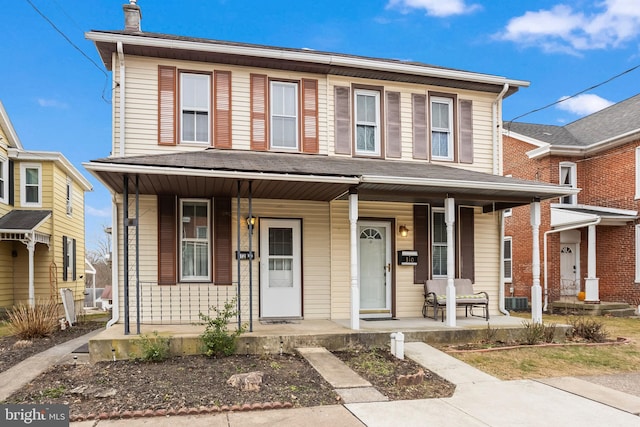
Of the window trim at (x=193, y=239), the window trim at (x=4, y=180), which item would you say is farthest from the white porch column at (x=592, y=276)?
the window trim at (x=4, y=180)

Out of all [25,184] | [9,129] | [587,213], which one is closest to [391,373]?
[587,213]

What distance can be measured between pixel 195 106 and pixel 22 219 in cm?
851

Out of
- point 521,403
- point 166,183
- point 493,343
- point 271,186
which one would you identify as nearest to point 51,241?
point 166,183

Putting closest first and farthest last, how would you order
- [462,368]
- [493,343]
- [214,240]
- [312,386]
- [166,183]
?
[312,386], [462,368], [166,183], [493,343], [214,240]

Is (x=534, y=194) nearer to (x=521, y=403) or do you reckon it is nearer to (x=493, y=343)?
(x=493, y=343)

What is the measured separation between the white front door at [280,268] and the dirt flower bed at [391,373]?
197cm

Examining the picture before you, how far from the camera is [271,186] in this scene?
26.0 ft

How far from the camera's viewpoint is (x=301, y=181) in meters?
7.39

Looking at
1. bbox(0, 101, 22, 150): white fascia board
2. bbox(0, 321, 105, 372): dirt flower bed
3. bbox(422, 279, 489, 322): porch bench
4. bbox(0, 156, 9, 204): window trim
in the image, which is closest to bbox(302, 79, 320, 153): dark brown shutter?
bbox(422, 279, 489, 322): porch bench

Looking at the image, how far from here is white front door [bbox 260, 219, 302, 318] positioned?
8906 mm

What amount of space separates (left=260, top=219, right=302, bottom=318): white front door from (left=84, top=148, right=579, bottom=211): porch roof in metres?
0.69

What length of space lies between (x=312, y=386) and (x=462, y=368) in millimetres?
2309

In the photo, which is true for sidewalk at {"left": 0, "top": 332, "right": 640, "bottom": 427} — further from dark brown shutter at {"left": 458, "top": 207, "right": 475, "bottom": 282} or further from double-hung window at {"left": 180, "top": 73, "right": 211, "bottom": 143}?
double-hung window at {"left": 180, "top": 73, "right": 211, "bottom": 143}

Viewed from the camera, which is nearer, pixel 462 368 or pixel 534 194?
pixel 462 368
